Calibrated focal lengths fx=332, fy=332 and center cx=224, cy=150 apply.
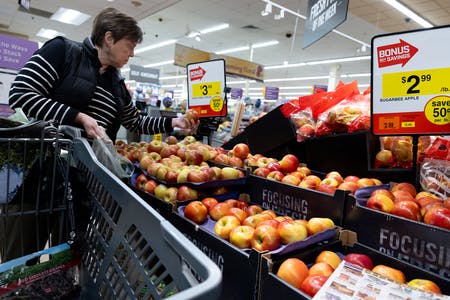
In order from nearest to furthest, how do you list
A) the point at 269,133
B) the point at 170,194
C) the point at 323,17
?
the point at 170,194 < the point at 269,133 < the point at 323,17

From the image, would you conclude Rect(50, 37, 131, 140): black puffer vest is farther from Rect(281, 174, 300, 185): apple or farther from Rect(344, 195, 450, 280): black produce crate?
Rect(344, 195, 450, 280): black produce crate

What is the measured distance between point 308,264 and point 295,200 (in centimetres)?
39

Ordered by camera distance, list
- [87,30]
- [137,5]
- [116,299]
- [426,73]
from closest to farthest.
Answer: [116,299] → [426,73] → [137,5] → [87,30]

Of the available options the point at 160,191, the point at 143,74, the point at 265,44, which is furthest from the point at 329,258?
the point at 265,44

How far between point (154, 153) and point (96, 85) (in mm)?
498

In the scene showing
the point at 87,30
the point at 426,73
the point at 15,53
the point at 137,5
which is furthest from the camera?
the point at 87,30

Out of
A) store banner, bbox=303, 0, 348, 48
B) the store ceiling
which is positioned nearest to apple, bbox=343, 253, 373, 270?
store banner, bbox=303, 0, 348, 48

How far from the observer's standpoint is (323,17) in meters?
Result: 3.43

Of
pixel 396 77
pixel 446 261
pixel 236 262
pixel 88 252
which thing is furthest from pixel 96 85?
pixel 446 261

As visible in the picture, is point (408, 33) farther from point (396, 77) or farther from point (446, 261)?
point (446, 261)

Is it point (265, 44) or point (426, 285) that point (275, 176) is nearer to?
point (426, 285)

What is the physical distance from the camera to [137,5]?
840 centimetres

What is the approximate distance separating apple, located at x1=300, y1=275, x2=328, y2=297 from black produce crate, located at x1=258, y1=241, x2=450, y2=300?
3.0 inches

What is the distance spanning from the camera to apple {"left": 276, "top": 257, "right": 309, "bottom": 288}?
0.89 metres
